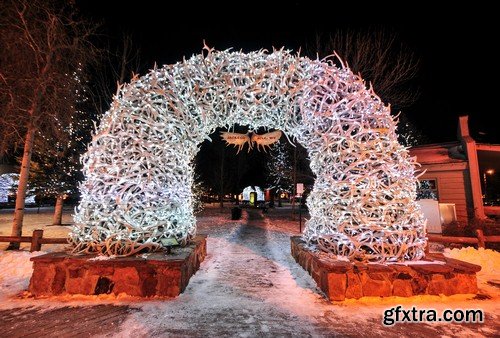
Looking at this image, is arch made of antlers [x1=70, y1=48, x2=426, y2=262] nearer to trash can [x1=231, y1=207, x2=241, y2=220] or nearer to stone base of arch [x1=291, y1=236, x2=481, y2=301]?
stone base of arch [x1=291, y1=236, x2=481, y2=301]

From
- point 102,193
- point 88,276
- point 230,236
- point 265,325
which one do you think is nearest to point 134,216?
point 102,193

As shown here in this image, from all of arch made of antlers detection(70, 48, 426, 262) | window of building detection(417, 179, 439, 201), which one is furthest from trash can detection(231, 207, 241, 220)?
arch made of antlers detection(70, 48, 426, 262)

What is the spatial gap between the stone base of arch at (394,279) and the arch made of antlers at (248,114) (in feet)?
0.92

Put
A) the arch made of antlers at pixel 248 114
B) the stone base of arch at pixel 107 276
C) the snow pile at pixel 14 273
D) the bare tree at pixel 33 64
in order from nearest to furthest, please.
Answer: the stone base of arch at pixel 107 276 < the arch made of antlers at pixel 248 114 < the snow pile at pixel 14 273 < the bare tree at pixel 33 64

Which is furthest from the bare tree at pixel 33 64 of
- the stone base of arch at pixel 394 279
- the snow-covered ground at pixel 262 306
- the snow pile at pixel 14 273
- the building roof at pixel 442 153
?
the building roof at pixel 442 153

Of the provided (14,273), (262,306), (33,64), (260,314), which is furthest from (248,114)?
(33,64)

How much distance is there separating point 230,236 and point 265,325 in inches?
319

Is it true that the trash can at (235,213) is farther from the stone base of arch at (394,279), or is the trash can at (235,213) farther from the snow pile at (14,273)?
the stone base of arch at (394,279)

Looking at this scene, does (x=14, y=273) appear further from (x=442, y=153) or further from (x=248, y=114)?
(x=442, y=153)

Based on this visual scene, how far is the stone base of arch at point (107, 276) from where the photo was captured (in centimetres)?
440

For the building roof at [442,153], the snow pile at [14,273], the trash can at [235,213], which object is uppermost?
the building roof at [442,153]

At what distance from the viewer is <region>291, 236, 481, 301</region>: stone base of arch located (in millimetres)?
4250

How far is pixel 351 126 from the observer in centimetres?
473

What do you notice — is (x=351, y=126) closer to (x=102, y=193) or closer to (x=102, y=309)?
(x=102, y=193)
